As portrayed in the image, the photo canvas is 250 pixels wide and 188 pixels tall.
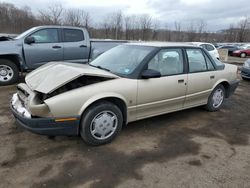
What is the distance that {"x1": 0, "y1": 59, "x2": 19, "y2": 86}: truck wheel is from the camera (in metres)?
6.75

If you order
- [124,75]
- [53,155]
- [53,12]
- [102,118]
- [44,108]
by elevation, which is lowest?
[53,155]

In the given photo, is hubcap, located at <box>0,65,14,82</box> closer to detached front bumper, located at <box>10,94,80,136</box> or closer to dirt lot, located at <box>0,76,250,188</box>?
dirt lot, located at <box>0,76,250,188</box>

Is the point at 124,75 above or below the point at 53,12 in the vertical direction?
below

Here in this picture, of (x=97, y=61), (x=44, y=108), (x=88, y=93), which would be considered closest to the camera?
(x=44, y=108)

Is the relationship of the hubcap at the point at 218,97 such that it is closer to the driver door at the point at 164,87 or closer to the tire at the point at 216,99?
the tire at the point at 216,99

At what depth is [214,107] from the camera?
16.8ft

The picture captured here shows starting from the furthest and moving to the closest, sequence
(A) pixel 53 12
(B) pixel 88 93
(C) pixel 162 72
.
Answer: (A) pixel 53 12 → (C) pixel 162 72 → (B) pixel 88 93

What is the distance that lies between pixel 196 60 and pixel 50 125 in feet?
10.2

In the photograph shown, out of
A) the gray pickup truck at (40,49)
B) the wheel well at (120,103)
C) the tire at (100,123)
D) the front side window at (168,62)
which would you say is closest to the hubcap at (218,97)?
the front side window at (168,62)

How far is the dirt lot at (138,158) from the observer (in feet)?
8.65

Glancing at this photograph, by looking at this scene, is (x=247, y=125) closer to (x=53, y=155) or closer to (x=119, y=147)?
(x=119, y=147)

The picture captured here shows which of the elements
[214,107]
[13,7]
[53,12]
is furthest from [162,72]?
[13,7]

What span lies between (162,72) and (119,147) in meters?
1.50

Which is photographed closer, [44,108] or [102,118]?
[44,108]
